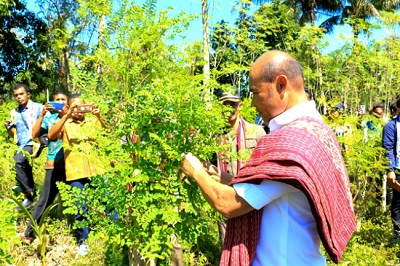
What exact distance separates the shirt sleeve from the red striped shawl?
1.0 inches

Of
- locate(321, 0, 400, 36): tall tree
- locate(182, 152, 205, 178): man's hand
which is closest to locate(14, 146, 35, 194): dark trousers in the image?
locate(182, 152, 205, 178): man's hand

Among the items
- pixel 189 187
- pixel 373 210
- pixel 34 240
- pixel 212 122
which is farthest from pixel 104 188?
pixel 373 210

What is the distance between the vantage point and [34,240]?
4629 mm

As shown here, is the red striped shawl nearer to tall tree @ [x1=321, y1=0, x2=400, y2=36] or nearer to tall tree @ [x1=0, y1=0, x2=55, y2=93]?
tall tree @ [x1=0, y1=0, x2=55, y2=93]

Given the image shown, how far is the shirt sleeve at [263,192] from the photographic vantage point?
5.10 ft

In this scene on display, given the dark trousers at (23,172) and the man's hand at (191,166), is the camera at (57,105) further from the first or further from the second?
the man's hand at (191,166)

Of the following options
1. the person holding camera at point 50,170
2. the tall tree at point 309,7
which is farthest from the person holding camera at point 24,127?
the tall tree at point 309,7

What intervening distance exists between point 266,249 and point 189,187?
82cm

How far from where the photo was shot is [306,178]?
1.50 m

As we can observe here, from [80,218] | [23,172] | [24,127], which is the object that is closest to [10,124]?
[24,127]

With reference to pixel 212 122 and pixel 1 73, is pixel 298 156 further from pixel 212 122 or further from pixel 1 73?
pixel 1 73

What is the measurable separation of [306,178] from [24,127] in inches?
183

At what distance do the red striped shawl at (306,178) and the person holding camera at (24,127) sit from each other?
13.1 feet

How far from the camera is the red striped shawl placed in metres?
1.51
